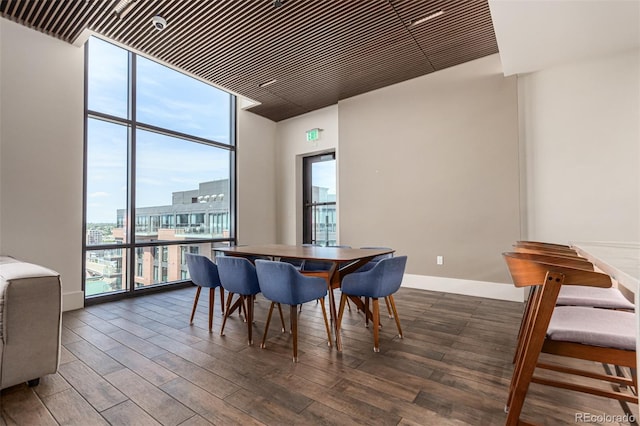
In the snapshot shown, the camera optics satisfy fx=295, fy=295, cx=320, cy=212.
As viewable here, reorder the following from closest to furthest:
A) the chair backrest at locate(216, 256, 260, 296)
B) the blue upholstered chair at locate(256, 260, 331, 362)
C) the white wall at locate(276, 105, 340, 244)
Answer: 1. the blue upholstered chair at locate(256, 260, 331, 362)
2. the chair backrest at locate(216, 256, 260, 296)
3. the white wall at locate(276, 105, 340, 244)

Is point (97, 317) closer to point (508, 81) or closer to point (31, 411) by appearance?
point (31, 411)

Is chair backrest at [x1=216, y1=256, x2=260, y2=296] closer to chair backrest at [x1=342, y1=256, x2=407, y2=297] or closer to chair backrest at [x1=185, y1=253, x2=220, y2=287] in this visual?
chair backrest at [x1=185, y1=253, x2=220, y2=287]

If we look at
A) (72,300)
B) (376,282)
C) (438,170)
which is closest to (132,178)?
(72,300)

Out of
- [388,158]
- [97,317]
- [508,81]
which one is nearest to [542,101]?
[508,81]

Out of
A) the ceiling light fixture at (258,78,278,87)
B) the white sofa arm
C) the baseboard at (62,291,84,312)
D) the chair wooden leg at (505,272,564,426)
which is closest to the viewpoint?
the chair wooden leg at (505,272,564,426)

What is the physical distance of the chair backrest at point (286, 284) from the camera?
2201 mm

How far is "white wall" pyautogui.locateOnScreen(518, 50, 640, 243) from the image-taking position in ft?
10.6

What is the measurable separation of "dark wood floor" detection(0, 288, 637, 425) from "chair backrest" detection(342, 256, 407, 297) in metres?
0.47

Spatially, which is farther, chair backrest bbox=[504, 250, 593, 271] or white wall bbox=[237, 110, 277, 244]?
white wall bbox=[237, 110, 277, 244]

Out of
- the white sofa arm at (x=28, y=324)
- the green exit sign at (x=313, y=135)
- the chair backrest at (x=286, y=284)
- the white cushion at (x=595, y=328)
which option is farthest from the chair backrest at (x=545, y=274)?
the green exit sign at (x=313, y=135)

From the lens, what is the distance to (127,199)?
13.7 feet

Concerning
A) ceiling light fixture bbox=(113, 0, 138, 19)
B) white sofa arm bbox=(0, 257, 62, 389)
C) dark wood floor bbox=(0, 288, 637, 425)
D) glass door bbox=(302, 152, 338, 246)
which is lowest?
dark wood floor bbox=(0, 288, 637, 425)

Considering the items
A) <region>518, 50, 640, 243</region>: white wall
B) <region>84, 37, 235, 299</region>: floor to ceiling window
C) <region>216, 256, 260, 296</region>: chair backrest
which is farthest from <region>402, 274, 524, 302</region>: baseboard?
<region>84, 37, 235, 299</region>: floor to ceiling window

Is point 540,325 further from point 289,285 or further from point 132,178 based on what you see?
point 132,178
